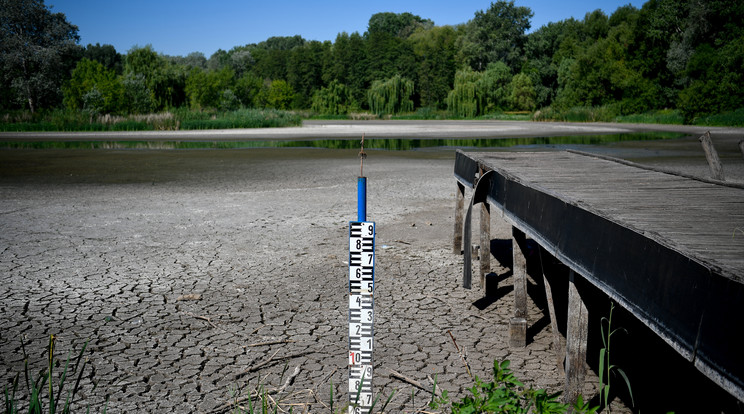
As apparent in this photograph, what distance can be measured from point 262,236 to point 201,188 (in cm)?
520

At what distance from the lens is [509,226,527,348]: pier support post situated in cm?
445

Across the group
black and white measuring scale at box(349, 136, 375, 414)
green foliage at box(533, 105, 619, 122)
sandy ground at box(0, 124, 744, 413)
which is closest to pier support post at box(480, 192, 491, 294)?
Result: sandy ground at box(0, 124, 744, 413)

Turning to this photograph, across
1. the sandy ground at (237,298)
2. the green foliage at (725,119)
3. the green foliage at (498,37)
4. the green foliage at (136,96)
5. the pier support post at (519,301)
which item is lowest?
the sandy ground at (237,298)

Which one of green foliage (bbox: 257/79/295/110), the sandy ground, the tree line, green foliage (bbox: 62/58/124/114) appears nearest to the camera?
the sandy ground

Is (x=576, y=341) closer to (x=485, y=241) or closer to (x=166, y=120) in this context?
(x=485, y=241)

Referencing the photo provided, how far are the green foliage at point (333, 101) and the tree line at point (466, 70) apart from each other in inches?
9.0

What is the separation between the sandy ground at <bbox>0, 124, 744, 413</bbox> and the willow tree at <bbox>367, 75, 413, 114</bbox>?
71297 mm

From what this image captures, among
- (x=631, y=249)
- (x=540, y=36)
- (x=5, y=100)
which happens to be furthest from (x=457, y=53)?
(x=631, y=249)

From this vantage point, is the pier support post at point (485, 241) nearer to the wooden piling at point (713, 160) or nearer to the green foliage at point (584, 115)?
the wooden piling at point (713, 160)

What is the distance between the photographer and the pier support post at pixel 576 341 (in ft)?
10.5

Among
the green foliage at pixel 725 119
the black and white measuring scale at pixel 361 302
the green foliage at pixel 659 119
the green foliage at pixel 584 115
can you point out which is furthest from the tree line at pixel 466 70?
the black and white measuring scale at pixel 361 302

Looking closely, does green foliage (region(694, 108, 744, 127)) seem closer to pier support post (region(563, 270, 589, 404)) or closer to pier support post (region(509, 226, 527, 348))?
pier support post (region(509, 226, 527, 348))

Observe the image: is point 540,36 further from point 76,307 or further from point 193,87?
point 76,307

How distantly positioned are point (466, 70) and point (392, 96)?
10931mm
